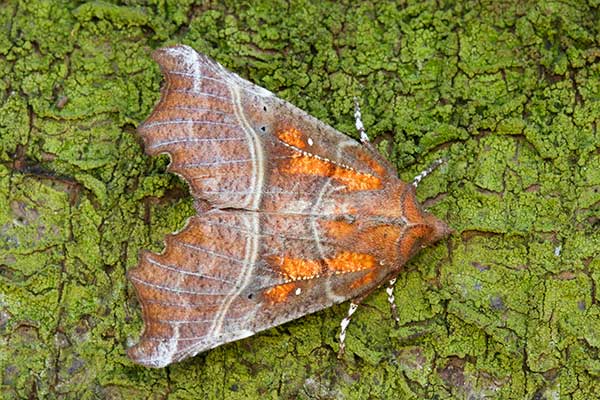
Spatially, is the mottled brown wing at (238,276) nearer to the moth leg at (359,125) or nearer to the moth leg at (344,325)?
the moth leg at (344,325)

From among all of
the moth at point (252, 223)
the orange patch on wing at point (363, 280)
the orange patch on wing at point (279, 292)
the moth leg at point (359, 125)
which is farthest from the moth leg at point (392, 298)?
the moth leg at point (359, 125)

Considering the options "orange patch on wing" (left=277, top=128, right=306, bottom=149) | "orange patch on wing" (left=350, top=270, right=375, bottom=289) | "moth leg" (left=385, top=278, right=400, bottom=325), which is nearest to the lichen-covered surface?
"moth leg" (left=385, top=278, right=400, bottom=325)

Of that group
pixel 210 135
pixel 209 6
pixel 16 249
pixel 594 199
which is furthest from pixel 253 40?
pixel 594 199

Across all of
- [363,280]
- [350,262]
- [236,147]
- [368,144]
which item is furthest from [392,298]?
[236,147]

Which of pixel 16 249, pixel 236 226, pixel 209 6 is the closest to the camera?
pixel 236 226

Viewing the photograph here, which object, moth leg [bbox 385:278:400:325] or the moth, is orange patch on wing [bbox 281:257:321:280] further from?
moth leg [bbox 385:278:400:325]

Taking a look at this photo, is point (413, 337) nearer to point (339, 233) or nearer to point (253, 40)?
point (339, 233)

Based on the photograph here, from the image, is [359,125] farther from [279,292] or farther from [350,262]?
[279,292]
